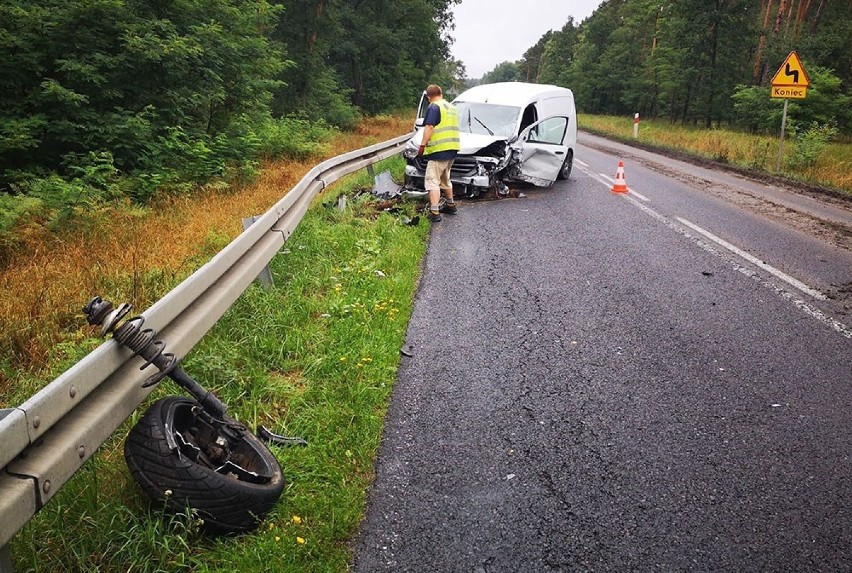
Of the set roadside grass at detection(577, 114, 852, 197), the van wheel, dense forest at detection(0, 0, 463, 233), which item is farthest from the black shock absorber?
roadside grass at detection(577, 114, 852, 197)

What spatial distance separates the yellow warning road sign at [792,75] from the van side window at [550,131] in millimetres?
6763

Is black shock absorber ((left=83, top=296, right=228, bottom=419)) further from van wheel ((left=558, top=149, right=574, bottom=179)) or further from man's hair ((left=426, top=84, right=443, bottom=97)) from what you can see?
van wheel ((left=558, top=149, right=574, bottom=179))

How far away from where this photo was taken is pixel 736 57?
3397 centimetres

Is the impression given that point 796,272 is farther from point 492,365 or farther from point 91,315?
point 91,315

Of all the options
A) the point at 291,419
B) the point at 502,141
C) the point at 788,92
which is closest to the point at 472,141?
the point at 502,141

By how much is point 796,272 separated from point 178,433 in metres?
6.27

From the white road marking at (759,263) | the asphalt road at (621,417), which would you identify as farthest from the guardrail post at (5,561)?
the white road marking at (759,263)

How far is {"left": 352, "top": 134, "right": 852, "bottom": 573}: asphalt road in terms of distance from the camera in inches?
93.1

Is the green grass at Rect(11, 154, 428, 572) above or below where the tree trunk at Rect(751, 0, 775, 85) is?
below

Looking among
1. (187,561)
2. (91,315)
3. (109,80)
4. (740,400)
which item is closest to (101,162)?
(109,80)

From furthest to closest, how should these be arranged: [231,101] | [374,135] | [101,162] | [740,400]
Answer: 1. [374,135]
2. [231,101]
3. [101,162]
4. [740,400]

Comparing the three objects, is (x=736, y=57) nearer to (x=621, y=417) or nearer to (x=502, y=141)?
(x=502, y=141)

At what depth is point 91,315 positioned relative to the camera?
88.7 inches

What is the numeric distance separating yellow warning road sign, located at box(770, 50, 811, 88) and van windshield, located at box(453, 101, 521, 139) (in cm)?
858
